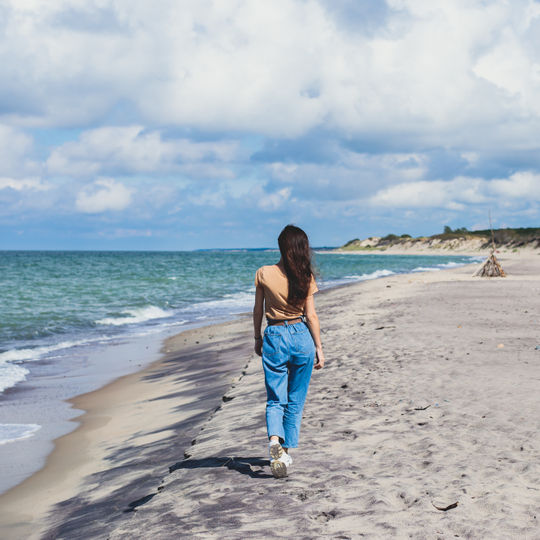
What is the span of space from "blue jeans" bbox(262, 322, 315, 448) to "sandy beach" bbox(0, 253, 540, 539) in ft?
1.39

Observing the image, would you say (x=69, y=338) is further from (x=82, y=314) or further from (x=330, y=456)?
(x=330, y=456)

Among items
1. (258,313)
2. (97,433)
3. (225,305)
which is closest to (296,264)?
(258,313)

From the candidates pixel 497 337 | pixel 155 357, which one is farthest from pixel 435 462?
pixel 155 357

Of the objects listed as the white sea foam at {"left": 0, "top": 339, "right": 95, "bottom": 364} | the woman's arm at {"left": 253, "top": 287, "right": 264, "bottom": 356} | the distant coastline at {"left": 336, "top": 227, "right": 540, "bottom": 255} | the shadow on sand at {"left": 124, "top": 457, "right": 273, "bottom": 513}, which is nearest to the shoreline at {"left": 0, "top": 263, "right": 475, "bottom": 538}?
the shadow on sand at {"left": 124, "top": 457, "right": 273, "bottom": 513}

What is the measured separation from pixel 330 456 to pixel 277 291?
1.62 m

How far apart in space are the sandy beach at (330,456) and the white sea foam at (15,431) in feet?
2.07

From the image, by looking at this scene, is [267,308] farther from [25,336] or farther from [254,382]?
[25,336]

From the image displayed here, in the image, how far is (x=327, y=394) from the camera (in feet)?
23.1

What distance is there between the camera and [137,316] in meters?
21.9

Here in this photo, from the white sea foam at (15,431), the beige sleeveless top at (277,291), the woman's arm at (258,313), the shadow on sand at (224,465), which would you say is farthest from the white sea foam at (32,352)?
the beige sleeveless top at (277,291)

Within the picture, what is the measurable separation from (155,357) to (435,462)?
960 cm

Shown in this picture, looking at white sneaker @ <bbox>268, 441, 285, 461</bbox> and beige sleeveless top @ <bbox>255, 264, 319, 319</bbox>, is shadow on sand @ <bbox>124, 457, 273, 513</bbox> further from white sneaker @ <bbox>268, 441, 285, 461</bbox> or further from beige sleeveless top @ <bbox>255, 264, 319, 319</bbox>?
beige sleeveless top @ <bbox>255, 264, 319, 319</bbox>

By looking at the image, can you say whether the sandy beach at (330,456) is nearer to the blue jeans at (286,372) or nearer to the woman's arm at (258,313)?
the blue jeans at (286,372)

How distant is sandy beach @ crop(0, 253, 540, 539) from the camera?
3.76 metres
